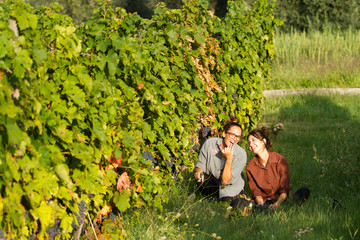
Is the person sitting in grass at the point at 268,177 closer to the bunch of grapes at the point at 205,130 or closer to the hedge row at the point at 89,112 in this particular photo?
the hedge row at the point at 89,112

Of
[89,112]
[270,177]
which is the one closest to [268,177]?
[270,177]

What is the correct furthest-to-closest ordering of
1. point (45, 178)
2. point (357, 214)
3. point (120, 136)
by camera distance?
point (357, 214) → point (120, 136) → point (45, 178)

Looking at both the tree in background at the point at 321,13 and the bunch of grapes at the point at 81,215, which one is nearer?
the bunch of grapes at the point at 81,215

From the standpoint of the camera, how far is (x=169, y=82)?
499 centimetres

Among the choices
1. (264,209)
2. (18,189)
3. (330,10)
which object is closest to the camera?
(18,189)

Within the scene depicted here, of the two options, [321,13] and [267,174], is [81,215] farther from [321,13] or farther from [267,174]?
[321,13]

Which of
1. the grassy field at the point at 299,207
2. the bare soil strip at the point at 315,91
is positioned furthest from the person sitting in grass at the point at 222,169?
the bare soil strip at the point at 315,91

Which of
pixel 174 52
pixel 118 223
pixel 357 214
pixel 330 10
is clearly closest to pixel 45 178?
pixel 118 223

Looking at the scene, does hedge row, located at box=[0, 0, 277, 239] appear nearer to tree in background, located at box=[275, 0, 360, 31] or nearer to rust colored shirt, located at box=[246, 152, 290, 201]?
rust colored shirt, located at box=[246, 152, 290, 201]

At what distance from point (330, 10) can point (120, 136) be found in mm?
18187

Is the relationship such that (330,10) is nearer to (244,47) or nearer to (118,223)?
(244,47)

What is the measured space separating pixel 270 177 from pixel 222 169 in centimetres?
53

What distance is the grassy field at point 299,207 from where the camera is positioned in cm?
439

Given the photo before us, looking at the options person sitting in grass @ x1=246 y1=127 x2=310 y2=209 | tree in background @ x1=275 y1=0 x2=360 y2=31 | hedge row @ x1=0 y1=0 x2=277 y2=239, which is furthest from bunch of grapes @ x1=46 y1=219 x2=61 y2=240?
tree in background @ x1=275 y1=0 x2=360 y2=31
